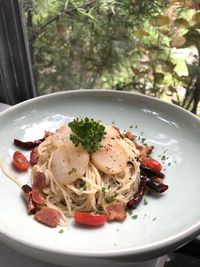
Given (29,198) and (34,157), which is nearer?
(29,198)

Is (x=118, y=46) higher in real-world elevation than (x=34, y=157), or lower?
higher

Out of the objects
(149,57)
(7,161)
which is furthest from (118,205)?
(149,57)

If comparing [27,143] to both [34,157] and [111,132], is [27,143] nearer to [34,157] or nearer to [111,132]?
[34,157]

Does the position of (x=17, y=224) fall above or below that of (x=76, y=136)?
below

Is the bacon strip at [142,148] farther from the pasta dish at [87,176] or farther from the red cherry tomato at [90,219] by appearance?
the red cherry tomato at [90,219]

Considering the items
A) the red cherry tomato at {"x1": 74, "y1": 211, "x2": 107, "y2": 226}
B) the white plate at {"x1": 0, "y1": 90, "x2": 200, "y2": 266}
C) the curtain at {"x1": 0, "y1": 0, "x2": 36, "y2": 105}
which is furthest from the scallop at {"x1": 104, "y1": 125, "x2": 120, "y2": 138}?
the curtain at {"x1": 0, "y1": 0, "x2": 36, "y2": 105}

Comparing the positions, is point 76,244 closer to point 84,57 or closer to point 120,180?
point 120,180

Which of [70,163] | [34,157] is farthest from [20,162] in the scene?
[70,163]
